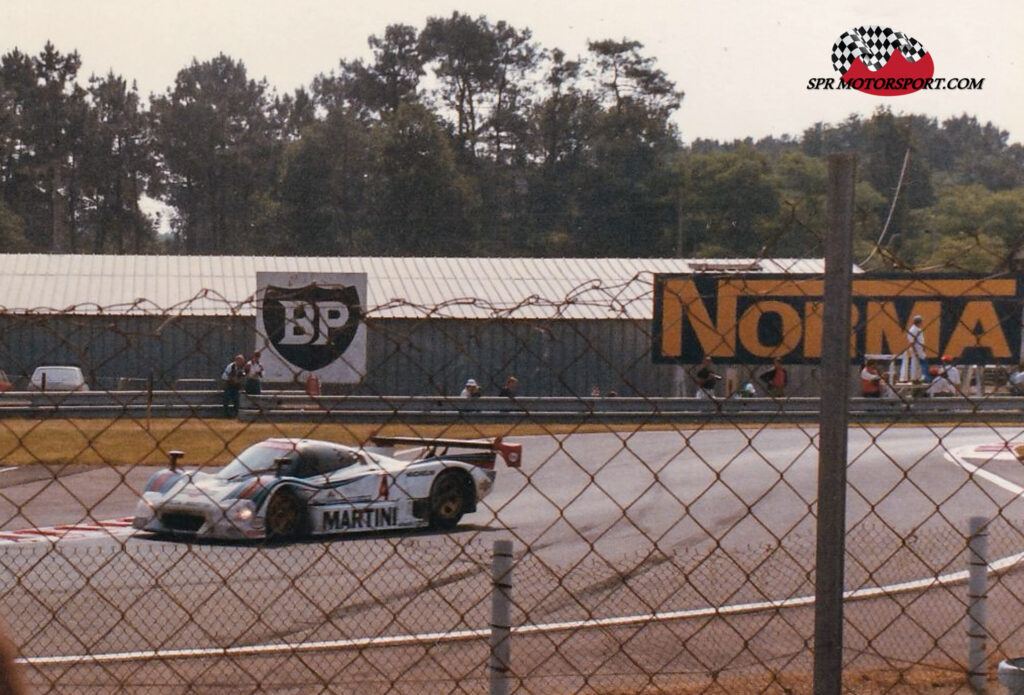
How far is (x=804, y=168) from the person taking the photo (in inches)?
3115

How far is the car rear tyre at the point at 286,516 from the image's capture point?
9.83 m

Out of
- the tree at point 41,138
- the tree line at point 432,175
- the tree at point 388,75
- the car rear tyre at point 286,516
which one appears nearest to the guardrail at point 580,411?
the car rear tyre at point 286,516

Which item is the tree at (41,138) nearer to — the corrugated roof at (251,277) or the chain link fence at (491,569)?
the corrugated roof at (251,277)

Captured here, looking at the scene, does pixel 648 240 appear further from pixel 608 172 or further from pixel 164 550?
pixel 164 550

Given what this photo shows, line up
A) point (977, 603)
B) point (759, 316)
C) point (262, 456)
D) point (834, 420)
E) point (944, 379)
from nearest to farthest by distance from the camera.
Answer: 1. point (834, 420)
2. point (759, 316)
3. point (944, 379)
4. point (977, 603)
5. point (262, 456)

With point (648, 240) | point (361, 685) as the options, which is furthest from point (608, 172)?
point (361, 685)

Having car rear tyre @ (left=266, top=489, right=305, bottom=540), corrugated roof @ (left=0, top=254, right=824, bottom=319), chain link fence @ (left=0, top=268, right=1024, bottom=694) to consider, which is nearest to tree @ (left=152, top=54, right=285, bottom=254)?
corrugated roof @ (left=0, top=254, right=824, bottom=319)

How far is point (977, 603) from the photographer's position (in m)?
5.31

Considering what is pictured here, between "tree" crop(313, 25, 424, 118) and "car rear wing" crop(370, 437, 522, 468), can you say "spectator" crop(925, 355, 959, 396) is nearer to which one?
Result: "car rear wing" crop(370, 437, 522, 468)

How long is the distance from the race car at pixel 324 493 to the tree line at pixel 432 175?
170 ft

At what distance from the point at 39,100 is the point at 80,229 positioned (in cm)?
786

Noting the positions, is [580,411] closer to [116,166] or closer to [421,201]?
[421,201]

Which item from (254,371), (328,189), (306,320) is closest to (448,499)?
(254,371)

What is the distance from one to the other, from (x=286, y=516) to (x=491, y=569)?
4.96m
